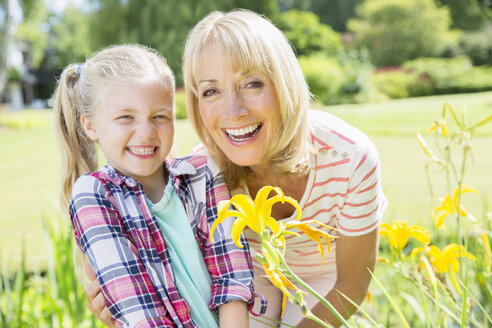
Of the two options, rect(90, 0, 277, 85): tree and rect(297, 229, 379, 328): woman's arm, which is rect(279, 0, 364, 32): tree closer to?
rect(90, 0, 277, 85): tree

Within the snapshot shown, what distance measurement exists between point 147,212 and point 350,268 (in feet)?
2.41

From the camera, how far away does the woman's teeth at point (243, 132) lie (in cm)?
155

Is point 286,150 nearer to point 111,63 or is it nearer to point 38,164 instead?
point 111,63

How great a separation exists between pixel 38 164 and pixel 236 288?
7.66 meters

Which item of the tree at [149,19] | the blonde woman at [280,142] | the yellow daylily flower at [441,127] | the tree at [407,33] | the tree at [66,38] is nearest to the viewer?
the yellow daylily flower at [441,127]

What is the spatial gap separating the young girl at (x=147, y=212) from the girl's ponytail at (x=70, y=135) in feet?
0.13

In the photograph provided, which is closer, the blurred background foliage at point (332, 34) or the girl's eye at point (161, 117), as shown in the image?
the girl's eye at point (161, 117)

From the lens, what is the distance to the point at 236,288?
137cm

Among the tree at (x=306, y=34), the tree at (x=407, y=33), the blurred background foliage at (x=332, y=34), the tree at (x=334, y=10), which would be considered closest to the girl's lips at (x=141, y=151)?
the blurred background foliage at (x=332, y=34)

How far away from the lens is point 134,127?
1.44 meters

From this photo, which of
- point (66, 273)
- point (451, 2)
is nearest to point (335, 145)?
point (66, 273)

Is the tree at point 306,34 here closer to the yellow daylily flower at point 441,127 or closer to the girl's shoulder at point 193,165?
the girl's shoulder at point 193,165

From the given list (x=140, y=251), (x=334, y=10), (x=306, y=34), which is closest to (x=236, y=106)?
(x=140, y=251)

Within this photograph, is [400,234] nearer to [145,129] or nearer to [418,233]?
[418,233]
